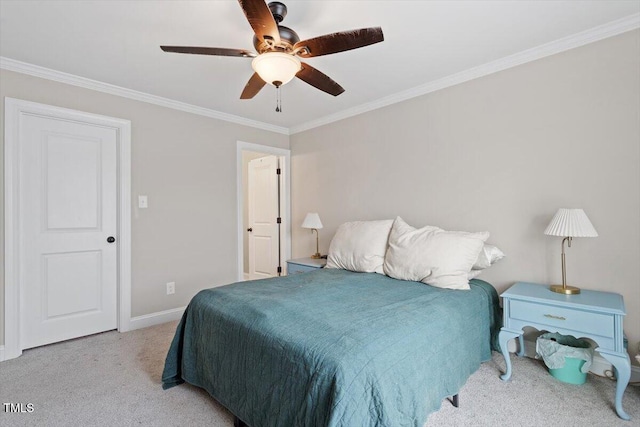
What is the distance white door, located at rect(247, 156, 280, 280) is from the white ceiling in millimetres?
1805

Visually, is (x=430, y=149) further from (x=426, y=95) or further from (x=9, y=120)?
(x=9, y=120)

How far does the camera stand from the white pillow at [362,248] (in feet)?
8.92

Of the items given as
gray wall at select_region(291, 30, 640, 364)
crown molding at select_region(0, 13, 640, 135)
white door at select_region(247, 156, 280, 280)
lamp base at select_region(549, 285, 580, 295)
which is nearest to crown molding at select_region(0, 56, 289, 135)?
crown molding at select_region(0, 13, 640, 135)

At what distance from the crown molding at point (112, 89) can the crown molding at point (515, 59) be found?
1.39 metres

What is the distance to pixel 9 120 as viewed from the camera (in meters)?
2.44

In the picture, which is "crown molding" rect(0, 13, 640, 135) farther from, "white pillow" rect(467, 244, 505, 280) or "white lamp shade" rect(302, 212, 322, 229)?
"white pillow" rect(467, 244, 505, 280)

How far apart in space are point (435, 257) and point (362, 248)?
2.22ft

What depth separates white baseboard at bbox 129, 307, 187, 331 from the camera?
3072mm

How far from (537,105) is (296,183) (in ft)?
9.19

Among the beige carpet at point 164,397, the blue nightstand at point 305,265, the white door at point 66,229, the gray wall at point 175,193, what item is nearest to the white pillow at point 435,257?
the beige carpet at point 164,397

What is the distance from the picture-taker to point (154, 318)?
3.20 meters

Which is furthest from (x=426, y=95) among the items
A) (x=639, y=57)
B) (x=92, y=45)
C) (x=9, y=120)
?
(x=9, y=120)

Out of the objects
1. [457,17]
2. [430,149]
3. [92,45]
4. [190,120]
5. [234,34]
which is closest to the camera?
[457,17]

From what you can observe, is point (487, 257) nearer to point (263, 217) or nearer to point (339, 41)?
point (339, 41)
